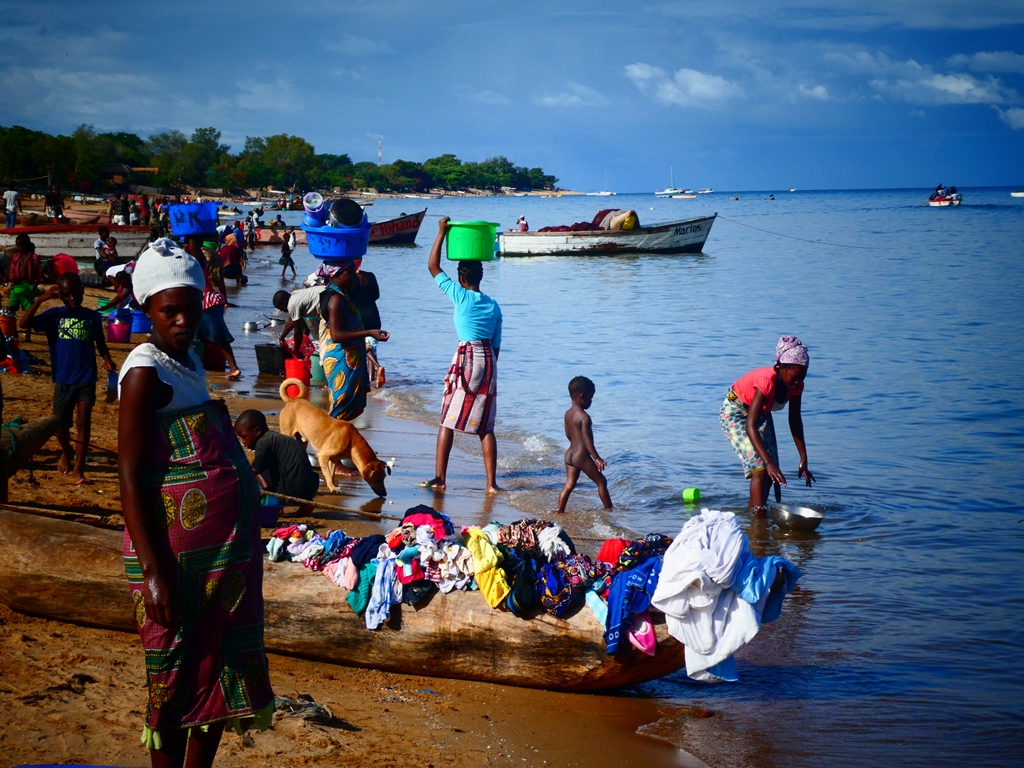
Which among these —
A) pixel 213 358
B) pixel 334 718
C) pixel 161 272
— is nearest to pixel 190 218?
pixel 213 358

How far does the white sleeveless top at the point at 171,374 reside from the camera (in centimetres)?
253

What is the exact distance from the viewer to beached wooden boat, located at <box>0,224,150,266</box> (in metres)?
22.9

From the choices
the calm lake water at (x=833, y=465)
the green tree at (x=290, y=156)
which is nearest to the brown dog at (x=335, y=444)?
the calm lake water at (x=833, y=465)

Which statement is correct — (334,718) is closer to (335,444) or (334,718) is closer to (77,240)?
(335,444)

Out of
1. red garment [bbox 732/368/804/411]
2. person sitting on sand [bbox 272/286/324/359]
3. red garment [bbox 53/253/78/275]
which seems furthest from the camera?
red garment [bbox 53/253/78/275]

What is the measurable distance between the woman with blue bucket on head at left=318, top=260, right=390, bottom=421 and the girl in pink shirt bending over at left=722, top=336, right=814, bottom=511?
2.65m

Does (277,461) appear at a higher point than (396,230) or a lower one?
lower

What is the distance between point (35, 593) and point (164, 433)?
2366mm

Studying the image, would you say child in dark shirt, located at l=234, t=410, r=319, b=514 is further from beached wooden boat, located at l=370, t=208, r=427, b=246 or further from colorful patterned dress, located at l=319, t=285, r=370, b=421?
beached wooden boat, located at l=370, t=208, r=427, b=246

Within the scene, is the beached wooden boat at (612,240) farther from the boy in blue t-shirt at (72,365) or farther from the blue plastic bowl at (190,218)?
the boy in blue t-shirt at (72,365)

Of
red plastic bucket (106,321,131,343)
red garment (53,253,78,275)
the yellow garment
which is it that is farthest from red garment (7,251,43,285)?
the yellow garment

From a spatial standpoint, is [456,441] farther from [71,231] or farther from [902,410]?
[71,231]

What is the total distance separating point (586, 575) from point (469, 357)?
3.16 m

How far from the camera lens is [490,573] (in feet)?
13.8
